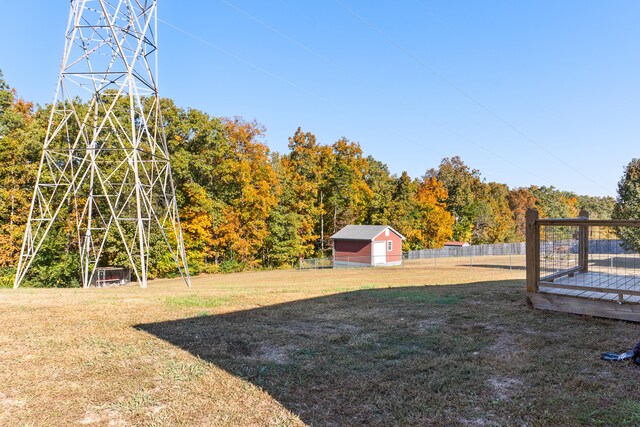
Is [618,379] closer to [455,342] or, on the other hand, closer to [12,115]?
[455,342]

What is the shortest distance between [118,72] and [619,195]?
117ft

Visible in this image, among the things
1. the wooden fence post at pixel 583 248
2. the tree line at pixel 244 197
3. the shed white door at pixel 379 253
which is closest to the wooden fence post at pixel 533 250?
the wooden fence post at pixel 583 248

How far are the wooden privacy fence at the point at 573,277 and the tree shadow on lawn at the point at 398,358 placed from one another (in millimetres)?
305

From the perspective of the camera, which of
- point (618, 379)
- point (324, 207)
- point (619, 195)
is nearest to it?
point (618, 379)

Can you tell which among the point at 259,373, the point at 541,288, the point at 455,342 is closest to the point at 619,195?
the point at 541,288

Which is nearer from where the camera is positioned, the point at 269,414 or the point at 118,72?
the point at 269,414

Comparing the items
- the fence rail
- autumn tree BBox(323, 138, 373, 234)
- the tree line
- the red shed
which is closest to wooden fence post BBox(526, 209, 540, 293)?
the tree line

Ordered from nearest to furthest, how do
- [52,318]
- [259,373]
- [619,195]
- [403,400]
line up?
[403,400], [259,373], [52,318], [619,195]

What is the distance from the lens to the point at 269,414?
10.1ft

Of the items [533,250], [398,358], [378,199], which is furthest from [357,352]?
[378,199]

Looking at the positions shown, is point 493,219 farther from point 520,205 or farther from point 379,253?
point 379,253

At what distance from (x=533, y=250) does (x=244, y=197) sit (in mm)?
29758

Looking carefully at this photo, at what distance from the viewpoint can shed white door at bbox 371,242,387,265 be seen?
36.6 m

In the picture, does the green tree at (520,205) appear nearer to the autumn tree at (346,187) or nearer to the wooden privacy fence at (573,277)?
the autumn tree at (346,187)
